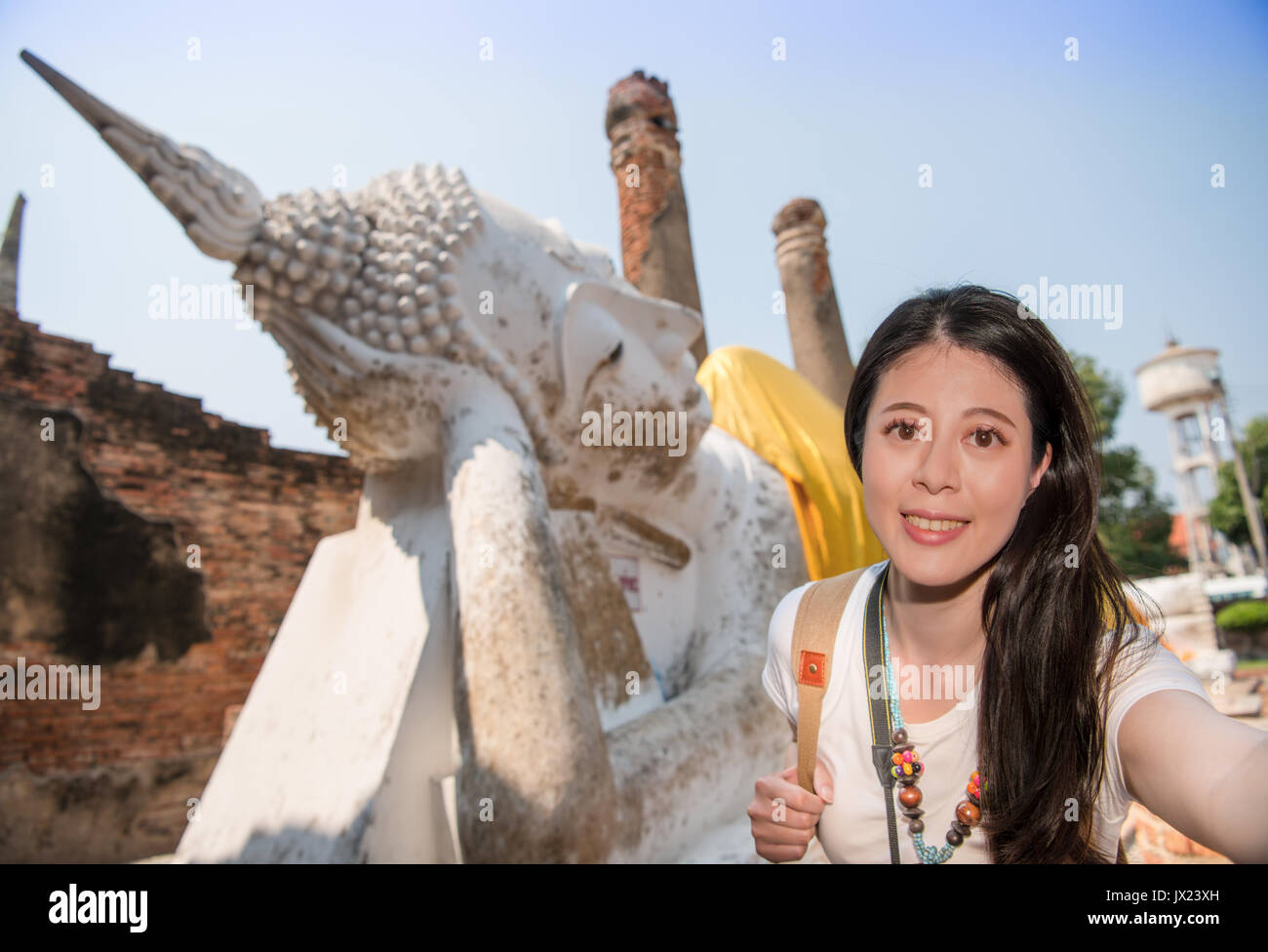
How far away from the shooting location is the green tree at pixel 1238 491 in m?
21.0

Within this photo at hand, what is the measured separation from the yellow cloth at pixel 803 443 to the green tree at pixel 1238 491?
2268 cm

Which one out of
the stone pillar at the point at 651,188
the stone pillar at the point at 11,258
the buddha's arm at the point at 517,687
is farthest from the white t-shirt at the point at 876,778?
the stone pillar at the point at 11,258

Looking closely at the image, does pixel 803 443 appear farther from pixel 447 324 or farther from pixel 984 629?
pixel 984 629

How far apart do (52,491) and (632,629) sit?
4.71 metres

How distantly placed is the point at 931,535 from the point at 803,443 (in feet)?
5.89

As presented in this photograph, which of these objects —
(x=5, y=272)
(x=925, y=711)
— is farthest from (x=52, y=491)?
(x=925, y=711)

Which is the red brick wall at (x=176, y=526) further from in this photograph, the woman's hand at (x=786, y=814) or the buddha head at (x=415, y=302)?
the woman's hand at (x=786, y=814)

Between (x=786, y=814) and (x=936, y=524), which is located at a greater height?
(x=936, y=524)

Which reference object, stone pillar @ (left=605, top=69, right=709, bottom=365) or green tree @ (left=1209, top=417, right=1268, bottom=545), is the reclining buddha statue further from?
green tree @ (left=1209, top=417, right=1268, bottom=545)

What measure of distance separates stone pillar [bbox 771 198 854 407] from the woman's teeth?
5.98 meters

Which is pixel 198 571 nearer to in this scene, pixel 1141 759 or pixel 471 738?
pixel 471 738

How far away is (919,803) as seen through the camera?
0.90 metres

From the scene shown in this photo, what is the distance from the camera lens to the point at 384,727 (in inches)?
58.7

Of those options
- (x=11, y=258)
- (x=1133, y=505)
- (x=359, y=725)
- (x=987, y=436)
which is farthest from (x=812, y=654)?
(x=1133, y=505)
